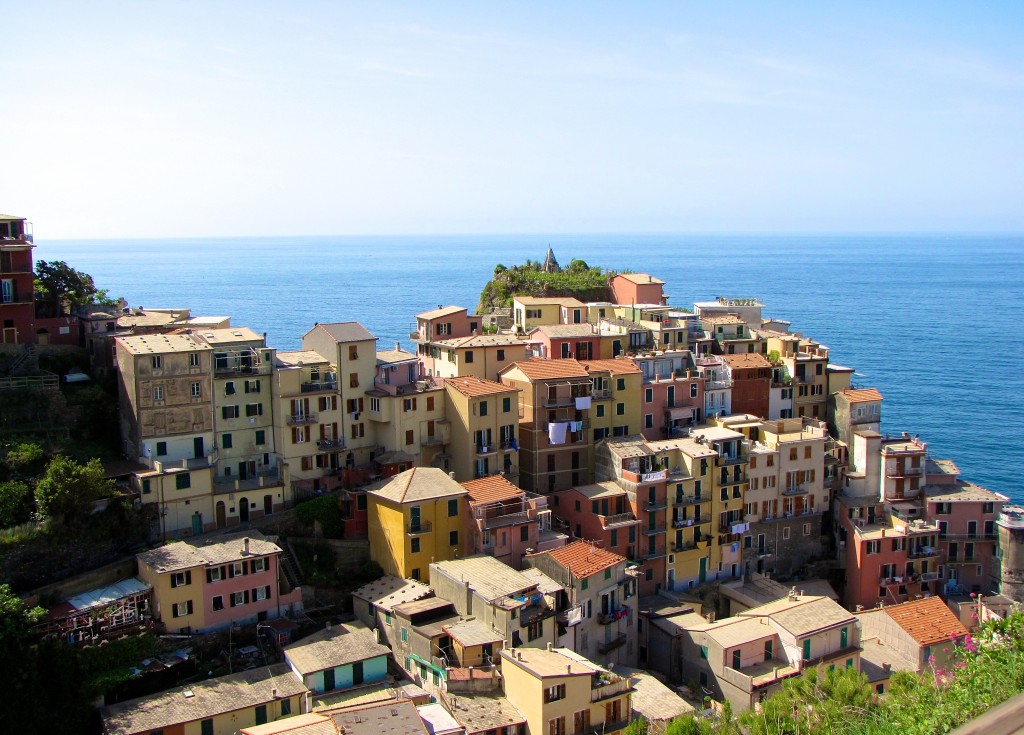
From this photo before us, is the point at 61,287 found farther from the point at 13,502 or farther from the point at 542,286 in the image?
the point at 542,286

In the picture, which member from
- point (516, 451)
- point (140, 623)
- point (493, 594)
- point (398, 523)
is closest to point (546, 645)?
point (493, 594)

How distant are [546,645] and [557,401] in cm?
1509

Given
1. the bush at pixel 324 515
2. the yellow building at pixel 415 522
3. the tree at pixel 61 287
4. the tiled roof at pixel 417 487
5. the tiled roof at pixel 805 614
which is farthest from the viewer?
the tree at pixel 61 287

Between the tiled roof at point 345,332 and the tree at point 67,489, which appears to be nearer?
the tree at point 67,489

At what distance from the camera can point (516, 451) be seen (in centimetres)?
5006

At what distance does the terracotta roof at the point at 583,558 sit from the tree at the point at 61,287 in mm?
28966

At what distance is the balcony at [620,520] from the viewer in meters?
47.9

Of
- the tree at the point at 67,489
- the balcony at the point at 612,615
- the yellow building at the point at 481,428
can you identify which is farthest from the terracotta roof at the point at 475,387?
the tree at the point at 67,489

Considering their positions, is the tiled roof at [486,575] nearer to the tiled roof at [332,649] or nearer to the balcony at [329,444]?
the tiled roof at [332,649]

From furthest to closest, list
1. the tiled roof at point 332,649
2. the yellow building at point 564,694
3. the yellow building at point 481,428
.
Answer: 1. the yellow building at point 481,428
2. the tiled roof at point 332,649
3. the yellow building at point 564,694

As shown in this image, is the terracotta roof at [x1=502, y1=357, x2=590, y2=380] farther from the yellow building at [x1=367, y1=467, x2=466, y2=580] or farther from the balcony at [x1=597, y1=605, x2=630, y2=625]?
the balcony at [x1=597, y1=605, x2=630, y2=625]

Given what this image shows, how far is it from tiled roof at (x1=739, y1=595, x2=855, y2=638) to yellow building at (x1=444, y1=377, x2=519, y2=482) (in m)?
13.5

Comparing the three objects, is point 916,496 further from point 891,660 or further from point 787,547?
point 891,660

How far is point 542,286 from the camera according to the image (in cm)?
7525
